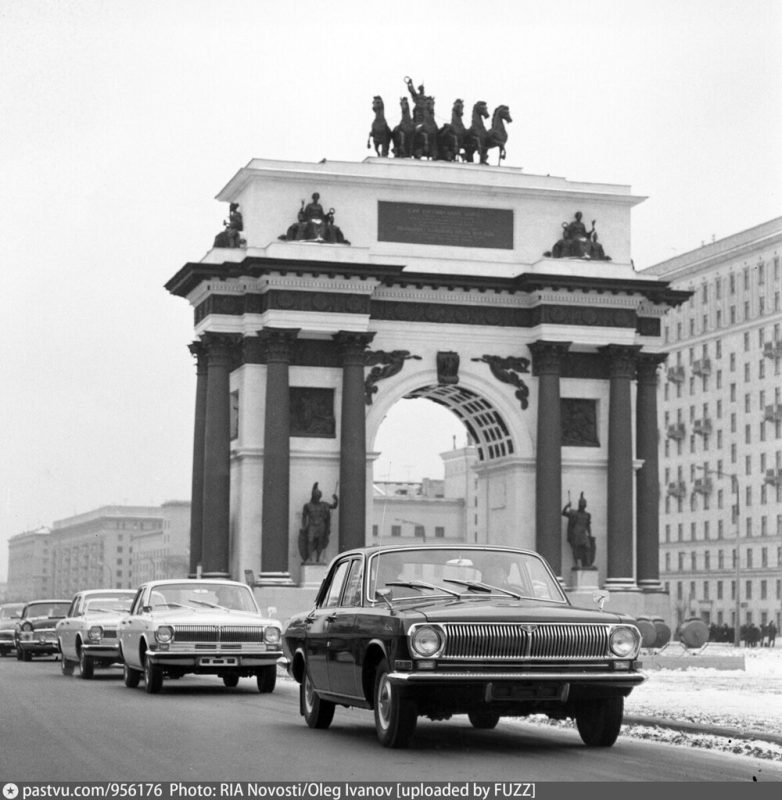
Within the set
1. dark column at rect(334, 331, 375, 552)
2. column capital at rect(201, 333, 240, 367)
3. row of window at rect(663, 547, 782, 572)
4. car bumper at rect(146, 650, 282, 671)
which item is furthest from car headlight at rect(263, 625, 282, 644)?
row of window at rect(663, 547, 782, 572)

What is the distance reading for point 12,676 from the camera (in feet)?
101

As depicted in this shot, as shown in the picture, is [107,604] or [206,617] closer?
[206,617]

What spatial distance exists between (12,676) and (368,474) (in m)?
25.1

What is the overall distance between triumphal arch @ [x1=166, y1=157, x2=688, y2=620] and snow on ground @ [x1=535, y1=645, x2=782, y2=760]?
22411 millimetres

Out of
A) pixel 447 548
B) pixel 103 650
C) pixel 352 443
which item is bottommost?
pixel 103 650

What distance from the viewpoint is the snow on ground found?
16297 mm

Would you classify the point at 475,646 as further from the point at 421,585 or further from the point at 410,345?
the point at 410,345

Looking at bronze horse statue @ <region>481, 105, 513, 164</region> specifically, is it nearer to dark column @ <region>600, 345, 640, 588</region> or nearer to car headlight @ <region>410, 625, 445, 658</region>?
dark column @ <region>600, 345, 640, 588</region>

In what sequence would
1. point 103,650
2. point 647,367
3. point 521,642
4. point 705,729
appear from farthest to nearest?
1. point 647,367
2. point 103,650
3. point 705,729
4. point 521,642

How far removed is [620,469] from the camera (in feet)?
181

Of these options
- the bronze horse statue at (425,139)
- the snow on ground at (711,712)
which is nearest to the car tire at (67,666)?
the snow on ground at (711,712)

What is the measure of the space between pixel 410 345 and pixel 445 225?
147 inches

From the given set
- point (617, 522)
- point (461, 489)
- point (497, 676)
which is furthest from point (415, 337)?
point (461, 489)

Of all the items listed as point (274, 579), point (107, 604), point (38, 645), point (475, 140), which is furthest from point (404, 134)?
point (107, 604)
